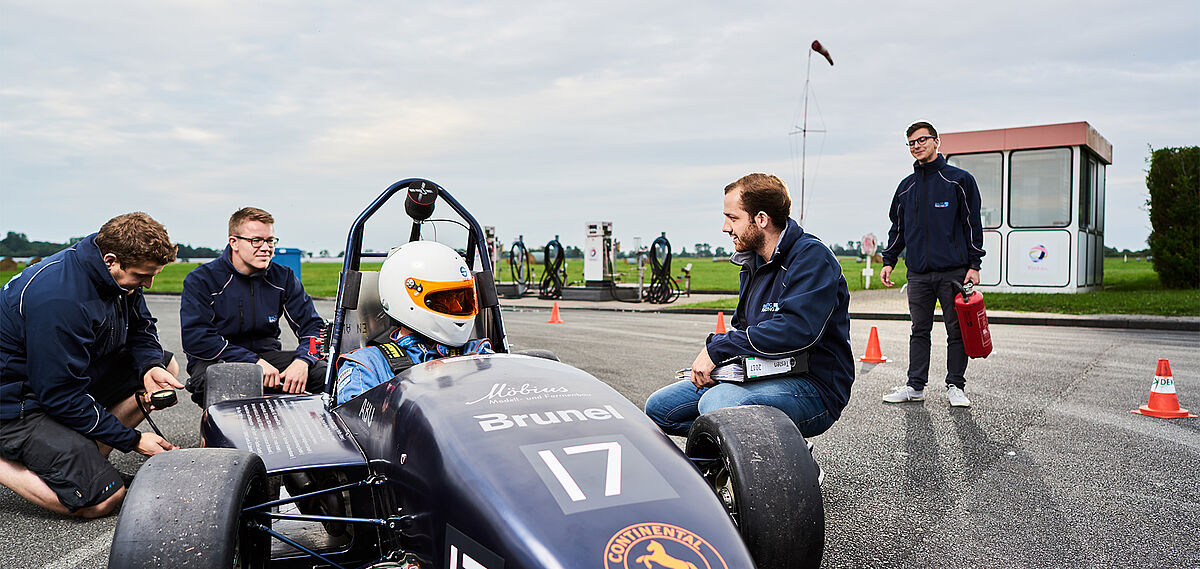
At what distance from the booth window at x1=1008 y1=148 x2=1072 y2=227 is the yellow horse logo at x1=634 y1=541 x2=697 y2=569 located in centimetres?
2079

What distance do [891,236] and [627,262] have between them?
5386 centimetres

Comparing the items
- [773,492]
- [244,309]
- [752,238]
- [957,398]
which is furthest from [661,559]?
[957,398]

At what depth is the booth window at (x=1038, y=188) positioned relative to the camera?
65.9ft

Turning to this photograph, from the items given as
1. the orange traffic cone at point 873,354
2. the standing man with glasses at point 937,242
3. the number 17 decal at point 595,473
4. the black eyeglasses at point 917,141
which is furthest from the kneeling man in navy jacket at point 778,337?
the orange traffic cone at point 873,354

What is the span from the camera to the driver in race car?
138 inches

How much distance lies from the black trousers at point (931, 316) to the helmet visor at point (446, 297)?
401cm

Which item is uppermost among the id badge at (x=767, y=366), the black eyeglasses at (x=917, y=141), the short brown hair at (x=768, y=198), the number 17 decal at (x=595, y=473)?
the black eyeglasses at (x=917, y=141)

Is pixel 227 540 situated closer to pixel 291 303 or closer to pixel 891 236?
pixel 291 303

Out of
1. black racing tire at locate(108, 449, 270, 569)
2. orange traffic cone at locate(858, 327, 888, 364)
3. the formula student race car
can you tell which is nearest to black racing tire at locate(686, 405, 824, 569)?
the formula student race car

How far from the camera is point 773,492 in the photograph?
261cm

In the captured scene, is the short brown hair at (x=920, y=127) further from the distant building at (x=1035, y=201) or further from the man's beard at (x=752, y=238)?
the distant building at (x=1035, y=201)

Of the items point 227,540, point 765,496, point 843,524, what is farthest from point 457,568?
point 843,524

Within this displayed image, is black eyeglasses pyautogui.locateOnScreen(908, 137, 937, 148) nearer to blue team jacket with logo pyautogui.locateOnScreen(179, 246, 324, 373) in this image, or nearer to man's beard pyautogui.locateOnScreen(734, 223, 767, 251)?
man's beard pyautogui.locateOnScreen(734, 223, 767, 251)

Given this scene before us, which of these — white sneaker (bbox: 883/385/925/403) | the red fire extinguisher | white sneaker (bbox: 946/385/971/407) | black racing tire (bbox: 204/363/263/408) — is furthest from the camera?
white sneaker (bbox: 883/385/925/403)
